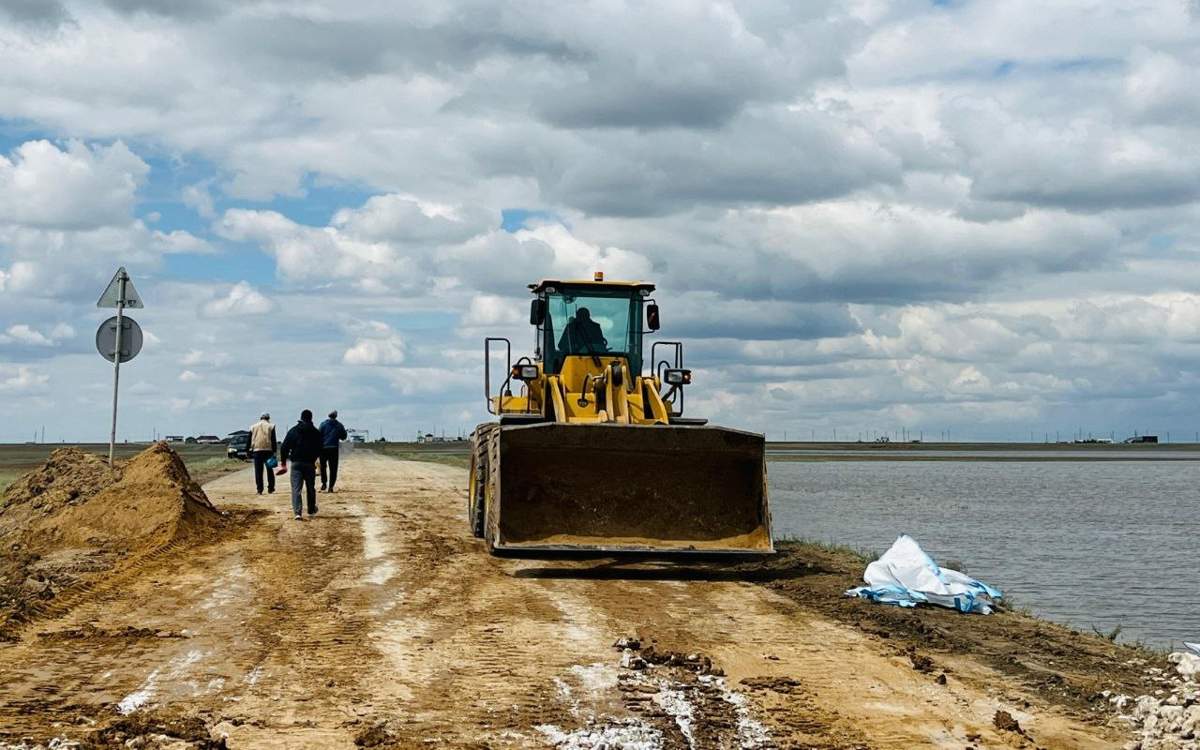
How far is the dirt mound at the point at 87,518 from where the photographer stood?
12.9 m

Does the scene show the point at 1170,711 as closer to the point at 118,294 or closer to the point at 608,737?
the point at 608,737

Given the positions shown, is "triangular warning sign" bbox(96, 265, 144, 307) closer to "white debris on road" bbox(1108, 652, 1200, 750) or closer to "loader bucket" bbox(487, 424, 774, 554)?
"loader bucket" bbox(487, 424, 774, 554)

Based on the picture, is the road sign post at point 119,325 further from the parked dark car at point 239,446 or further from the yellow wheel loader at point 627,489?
the parked dark car at point 239,446

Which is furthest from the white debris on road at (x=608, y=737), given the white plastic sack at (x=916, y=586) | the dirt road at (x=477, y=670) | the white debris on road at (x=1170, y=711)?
the white plastic sack at (x=916, y=586)

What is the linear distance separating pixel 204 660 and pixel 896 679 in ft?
15.2

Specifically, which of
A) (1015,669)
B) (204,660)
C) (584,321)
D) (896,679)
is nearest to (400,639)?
(204,660)

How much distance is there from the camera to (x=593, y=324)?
15977 millimetres

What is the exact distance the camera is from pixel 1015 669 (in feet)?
28.5

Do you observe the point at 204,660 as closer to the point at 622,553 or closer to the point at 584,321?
the point at 622,553

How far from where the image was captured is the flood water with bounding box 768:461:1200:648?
14.7 m

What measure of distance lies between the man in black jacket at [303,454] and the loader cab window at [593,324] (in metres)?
5.39

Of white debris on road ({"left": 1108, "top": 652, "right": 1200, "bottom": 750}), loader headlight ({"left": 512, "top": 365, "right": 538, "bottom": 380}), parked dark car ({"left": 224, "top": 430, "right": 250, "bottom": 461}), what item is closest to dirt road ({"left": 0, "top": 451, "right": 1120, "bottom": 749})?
white debris on road ({"left": 1108, "top": 652, "right": 1200, "bottom": 750})

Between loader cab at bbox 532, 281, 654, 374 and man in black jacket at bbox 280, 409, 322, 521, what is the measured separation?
17.5 feet

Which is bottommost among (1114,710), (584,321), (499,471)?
(1114,710)
